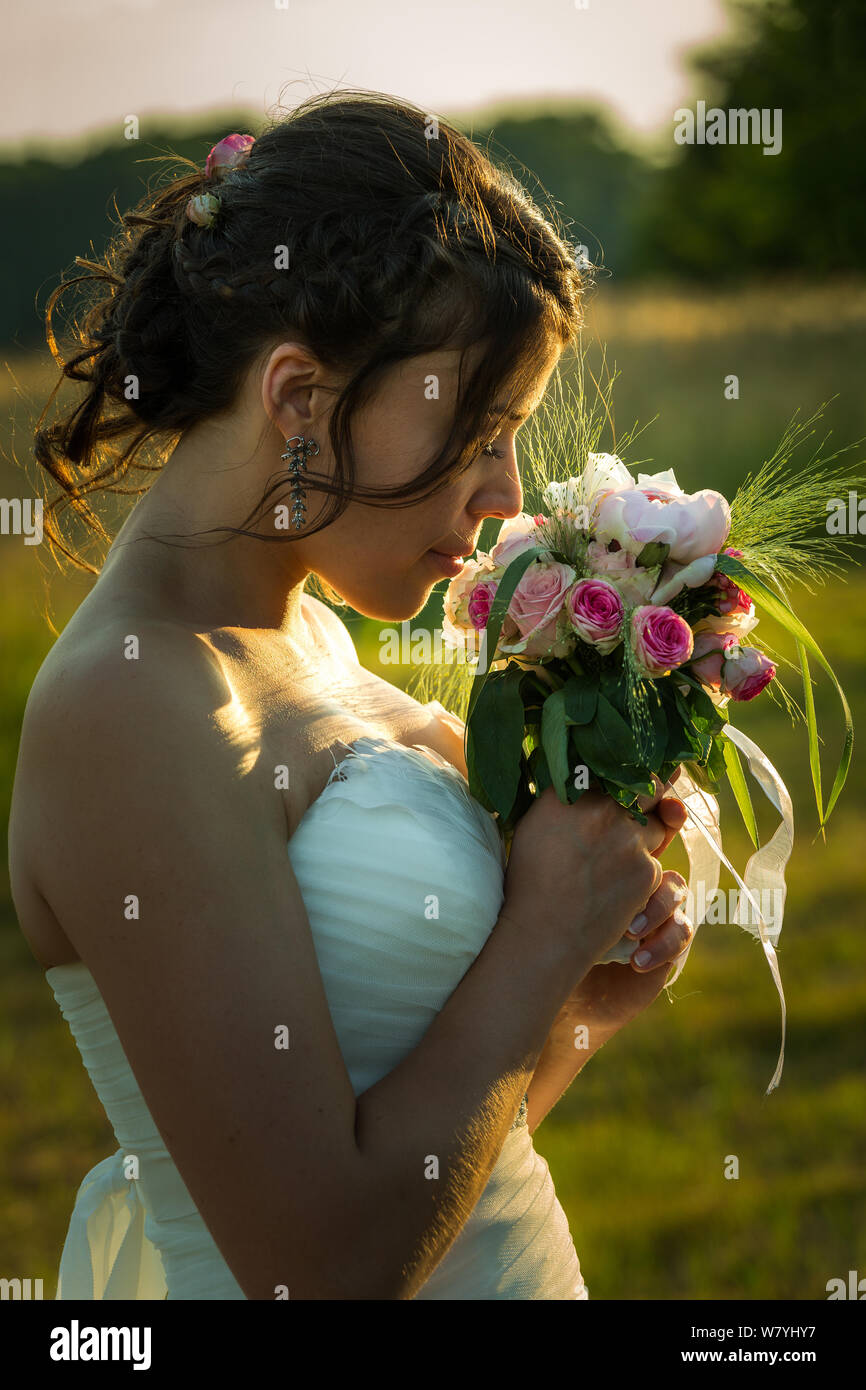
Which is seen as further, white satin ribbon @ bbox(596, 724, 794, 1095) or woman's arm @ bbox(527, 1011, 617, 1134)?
woman's arm @ bbox(527, 1011, 617, 1134)

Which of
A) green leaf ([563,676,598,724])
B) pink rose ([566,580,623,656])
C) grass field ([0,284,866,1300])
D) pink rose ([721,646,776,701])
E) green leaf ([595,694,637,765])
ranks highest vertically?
pink rose ([566,580,623,656])

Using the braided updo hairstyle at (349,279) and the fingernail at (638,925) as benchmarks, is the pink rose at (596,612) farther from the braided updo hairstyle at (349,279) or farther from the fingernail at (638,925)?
the fingernail at (638,925)

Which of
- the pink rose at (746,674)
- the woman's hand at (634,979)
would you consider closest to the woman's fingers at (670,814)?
the woman's hand at (634,979)

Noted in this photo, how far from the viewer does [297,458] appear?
2.05 meters

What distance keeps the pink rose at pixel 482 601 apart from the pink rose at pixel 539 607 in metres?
0.13

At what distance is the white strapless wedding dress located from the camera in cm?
194

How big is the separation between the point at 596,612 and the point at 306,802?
58 centimetres

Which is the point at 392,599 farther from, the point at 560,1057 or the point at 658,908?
the point at 560,1057

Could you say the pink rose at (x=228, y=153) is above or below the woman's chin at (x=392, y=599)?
above

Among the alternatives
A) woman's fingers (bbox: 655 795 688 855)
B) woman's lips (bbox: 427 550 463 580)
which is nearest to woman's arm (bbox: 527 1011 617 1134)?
woman's fingers (bbox: 655 795 688 855)

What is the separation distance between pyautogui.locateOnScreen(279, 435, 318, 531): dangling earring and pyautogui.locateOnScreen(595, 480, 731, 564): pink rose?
20.5 inches

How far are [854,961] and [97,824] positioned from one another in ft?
17.5

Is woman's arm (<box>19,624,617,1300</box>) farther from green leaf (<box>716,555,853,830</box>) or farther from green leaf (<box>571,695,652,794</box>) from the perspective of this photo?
green leaf (<box>716,555,853,830</box>)

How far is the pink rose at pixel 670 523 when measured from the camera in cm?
210
